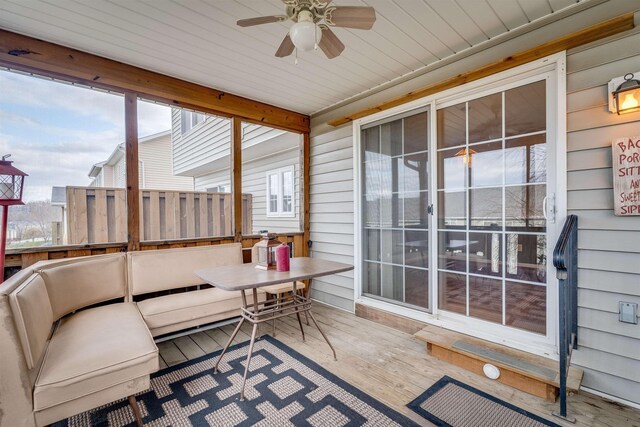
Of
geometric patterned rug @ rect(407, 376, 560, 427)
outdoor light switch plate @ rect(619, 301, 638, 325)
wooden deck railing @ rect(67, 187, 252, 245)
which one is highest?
wooden deck railing @ rect(67, 187, 252, 245)

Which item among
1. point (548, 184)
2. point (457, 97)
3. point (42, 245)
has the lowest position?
point (42, 245)

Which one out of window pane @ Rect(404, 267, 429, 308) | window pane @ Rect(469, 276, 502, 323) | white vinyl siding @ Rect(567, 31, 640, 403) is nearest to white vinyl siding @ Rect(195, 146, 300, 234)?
window pane @ Rect(404, 267, 429, 308)

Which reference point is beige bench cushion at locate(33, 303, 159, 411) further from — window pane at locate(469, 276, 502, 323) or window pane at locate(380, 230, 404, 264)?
window pane at locate(469, 276, 502, 323)

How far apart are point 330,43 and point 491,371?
264 centimetres

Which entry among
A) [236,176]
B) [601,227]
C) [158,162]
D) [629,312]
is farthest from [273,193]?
[629,312]

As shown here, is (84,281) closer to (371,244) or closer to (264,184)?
(371,244)

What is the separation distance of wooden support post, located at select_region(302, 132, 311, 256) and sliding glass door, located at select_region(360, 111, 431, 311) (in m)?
1.01

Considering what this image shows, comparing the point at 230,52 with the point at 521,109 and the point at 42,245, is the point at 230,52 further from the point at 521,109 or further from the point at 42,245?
the point at 521,109

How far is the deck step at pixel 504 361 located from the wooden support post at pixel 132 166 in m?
2.94

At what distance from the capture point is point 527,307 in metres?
2.35

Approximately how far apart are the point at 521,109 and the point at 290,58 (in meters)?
2.06

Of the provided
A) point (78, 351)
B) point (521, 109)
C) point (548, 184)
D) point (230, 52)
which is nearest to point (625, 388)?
point (548, 184)

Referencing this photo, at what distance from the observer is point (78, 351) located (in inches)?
66.3

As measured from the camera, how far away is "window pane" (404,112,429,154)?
2979mm
